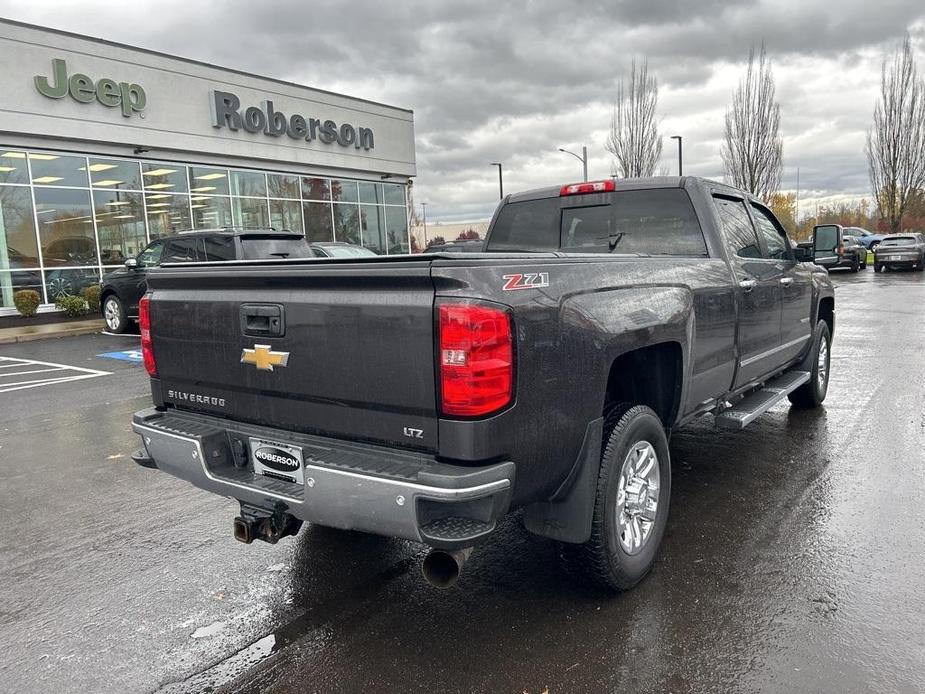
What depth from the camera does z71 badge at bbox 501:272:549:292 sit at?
2.52 m

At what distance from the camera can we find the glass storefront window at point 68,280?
18.0m

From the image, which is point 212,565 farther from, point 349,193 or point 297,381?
point 349,193

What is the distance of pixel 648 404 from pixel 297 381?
75.9 inches

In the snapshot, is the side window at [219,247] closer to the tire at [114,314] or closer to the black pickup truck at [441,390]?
the tire at [114,314]

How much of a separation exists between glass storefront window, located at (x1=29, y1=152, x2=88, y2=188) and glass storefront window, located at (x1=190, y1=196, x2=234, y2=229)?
349 cm

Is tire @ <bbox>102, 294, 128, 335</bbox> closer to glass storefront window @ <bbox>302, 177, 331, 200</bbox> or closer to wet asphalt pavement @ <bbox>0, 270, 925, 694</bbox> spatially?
wet asphalt pavement @ <bbox>0, 270, 925, 694</bbox>

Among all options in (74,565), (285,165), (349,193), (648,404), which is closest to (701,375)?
(648,404)

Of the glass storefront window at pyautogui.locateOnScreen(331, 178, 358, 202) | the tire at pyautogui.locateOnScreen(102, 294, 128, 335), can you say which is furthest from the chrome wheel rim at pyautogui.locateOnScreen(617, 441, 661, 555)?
the glass storefront window at pyautogui.locateOnScreen(331, 178, 358, 202)

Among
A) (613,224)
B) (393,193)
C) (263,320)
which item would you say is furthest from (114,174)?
(263,320)

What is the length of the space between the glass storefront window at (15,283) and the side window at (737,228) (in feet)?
59.5

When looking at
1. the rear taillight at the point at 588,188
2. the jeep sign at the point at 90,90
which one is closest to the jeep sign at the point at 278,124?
the jeep sign at the point at 90,90

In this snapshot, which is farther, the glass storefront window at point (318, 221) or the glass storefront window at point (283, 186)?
the glass storefront window at point (318, 221)

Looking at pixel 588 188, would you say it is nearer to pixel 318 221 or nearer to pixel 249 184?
pixel 249 184

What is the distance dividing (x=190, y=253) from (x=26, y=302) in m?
7.13
